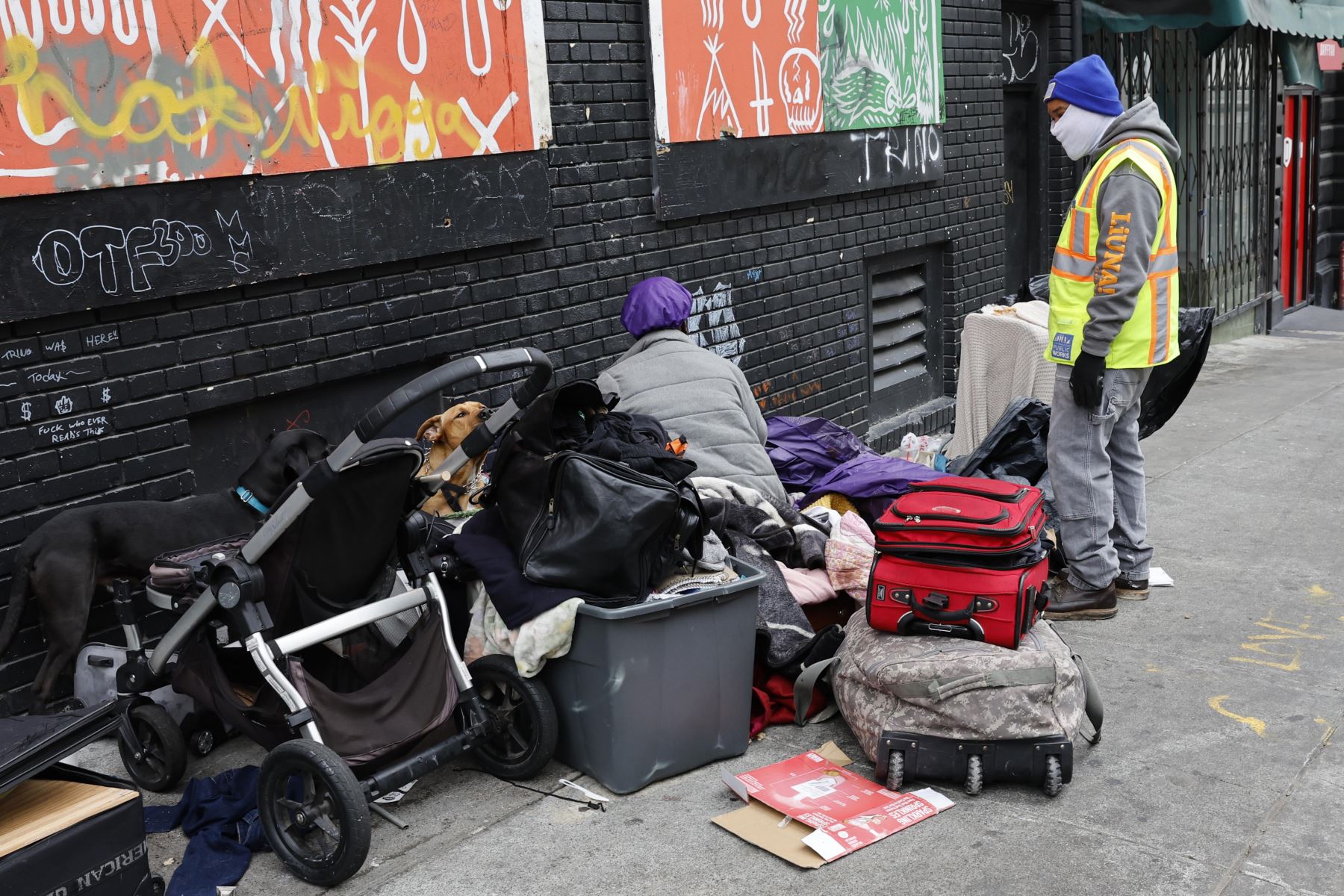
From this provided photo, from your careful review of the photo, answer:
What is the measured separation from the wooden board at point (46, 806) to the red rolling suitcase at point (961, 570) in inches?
92.8

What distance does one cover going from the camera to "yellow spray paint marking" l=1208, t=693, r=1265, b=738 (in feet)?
14.5

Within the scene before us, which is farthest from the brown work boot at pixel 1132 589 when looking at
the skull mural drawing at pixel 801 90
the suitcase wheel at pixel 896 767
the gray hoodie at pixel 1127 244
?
the skull mural drawing at pixel 801 90

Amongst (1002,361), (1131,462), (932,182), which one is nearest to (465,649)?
(1131,462)

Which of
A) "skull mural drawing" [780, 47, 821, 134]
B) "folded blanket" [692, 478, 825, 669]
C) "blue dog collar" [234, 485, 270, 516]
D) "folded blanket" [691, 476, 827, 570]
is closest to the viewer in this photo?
"blue dog collar" [234, 485, 270, 516]

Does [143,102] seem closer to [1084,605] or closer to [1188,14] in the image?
[1084,605]

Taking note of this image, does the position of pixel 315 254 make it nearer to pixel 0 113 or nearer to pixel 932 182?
pixel 0 113

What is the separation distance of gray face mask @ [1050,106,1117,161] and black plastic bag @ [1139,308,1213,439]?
3.87 ft

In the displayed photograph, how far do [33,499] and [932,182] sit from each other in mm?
6131

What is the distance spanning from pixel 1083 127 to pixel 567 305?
2391 millimetres

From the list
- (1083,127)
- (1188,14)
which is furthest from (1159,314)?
(1188,14)

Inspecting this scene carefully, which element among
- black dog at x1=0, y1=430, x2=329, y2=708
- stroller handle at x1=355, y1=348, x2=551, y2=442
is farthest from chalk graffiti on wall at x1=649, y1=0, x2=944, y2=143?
black dog at x1=0, y1=430, x2=329, y2=708

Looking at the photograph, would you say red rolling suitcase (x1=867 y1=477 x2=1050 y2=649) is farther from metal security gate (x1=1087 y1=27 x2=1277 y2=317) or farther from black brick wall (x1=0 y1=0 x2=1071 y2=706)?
metal security gate (x1=1087 y1=27 x2=1277 y2=317)

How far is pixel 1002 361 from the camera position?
23.1 ft

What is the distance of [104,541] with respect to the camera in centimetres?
422
